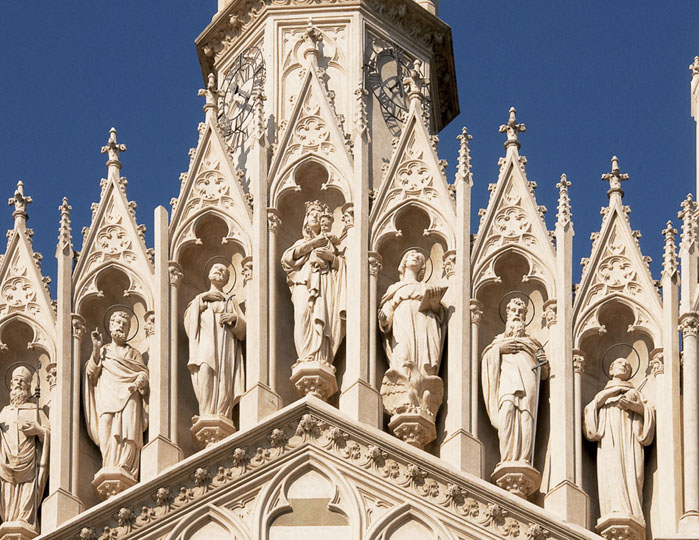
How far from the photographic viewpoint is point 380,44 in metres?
28.3

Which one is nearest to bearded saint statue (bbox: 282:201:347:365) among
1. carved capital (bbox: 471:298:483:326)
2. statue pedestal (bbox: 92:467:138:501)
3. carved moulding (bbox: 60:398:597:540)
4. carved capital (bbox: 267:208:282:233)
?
carved capital (bbox: 267:208:282:233)

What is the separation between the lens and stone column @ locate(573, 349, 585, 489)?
25094mm

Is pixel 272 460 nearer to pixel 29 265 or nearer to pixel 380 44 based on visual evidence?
pixel 29 265

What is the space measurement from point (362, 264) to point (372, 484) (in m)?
1.76

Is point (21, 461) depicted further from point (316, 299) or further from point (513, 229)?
point (513, 229)

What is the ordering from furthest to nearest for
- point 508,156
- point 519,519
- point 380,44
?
1. point 380,44
2. point 508,156
3. point 519,519

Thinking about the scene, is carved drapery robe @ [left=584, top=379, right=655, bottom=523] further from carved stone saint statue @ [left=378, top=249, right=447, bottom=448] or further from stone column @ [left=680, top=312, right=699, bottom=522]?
carved stone saint statue @ [left=378, top=249, right=447, bottom=448]

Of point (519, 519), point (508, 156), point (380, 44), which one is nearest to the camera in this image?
point (519, 519)

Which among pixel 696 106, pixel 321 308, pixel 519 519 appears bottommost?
pixel 519 519

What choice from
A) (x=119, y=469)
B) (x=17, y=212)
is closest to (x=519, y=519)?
(x=119, y=469)

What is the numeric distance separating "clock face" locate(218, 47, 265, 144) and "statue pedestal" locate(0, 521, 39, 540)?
430 cm

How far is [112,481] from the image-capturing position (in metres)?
25.1

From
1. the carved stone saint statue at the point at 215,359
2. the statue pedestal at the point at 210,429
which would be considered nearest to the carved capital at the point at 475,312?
the carved stone saint statue at the point at 215,359

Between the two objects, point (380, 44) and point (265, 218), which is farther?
point (380, 44)
